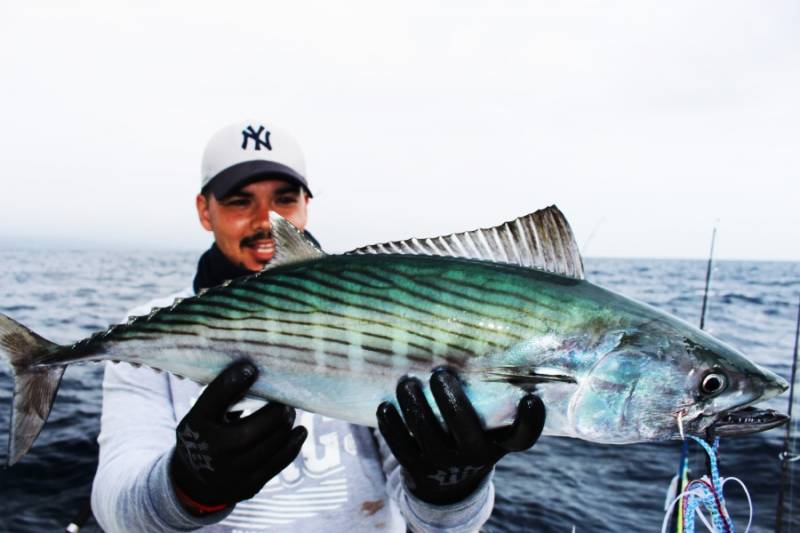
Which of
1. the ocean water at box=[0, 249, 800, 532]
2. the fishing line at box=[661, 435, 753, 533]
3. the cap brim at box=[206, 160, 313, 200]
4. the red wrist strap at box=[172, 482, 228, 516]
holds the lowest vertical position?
the ocean water at box=[0, 249, 800, 532]

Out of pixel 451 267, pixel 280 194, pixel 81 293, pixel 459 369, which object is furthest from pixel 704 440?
pixel 81 293

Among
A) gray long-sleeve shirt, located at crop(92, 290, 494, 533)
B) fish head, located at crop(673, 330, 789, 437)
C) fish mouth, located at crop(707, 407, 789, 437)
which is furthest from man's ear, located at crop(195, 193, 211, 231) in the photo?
fish mouth, located at crop(707, 407, 789, 437)

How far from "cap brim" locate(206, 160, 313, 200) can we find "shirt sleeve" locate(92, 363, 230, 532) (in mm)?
1243

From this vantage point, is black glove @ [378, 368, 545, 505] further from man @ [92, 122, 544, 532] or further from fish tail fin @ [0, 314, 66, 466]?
fish tail fin @ [0, 314, 66, 466]

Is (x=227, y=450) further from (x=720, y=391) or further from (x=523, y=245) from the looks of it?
(x=720, y=391)

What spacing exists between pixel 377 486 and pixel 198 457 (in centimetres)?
130

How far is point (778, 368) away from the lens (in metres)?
13.6

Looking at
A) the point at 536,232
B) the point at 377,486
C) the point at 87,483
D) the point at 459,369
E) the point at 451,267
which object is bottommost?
the point at 87,483

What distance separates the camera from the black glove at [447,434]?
2109 mm

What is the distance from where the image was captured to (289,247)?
7.91 ft

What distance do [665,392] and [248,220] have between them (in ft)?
9.13

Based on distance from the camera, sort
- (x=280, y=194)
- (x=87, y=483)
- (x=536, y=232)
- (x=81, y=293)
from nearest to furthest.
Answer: (x=536, y=232)
(x=280, y=194)
(x=87, y=483)
(x=81, y=293)

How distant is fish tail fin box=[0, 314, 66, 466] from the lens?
8.00ft

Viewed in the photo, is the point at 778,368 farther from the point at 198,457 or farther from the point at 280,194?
the point at 198,457
